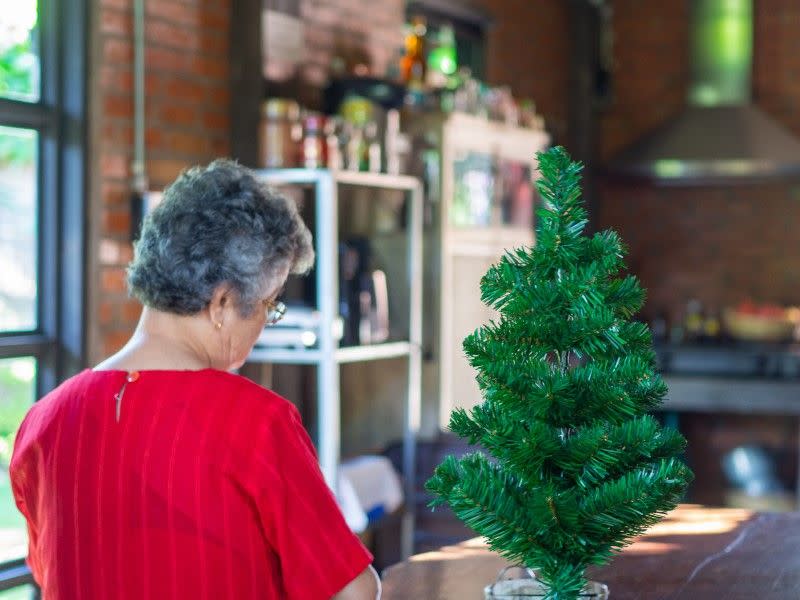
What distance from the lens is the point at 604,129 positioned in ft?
24.9

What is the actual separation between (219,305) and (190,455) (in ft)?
0.72

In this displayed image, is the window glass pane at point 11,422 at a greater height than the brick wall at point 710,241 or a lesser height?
lesser

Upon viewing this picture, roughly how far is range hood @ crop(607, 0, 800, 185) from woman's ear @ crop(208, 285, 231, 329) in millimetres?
5453

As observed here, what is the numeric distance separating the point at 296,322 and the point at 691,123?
4.01 meters

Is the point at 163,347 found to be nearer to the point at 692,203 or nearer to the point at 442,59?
the point at 442,59

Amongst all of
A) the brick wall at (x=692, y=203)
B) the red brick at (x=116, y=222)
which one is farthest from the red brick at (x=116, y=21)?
the brick wall at (x=692, y=203)

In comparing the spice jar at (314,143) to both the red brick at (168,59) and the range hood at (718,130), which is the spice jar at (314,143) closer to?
the red brick at (168,59)

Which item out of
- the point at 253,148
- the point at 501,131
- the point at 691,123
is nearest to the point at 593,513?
the point at 253,148

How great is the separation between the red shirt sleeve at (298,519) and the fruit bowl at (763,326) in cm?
516

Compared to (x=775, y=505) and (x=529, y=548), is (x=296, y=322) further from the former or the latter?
(x=775, y=505)

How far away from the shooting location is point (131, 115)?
11.1 feet

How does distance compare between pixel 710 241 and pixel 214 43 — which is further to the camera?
pixel 710 241

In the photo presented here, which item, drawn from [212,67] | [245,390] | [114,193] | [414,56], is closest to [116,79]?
[114,193]

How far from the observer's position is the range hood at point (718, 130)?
6.58m
